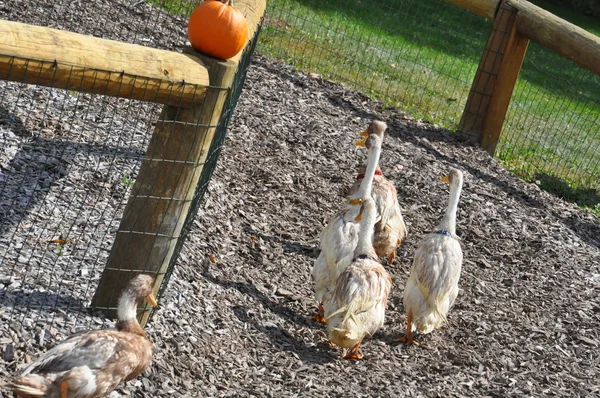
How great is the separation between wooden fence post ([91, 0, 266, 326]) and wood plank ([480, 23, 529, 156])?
5703 millimetres

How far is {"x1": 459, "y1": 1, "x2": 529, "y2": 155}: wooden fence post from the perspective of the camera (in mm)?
9492

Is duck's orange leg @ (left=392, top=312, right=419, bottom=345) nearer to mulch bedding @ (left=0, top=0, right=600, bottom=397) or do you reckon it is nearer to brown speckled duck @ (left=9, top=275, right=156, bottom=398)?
mulch bedding @ (left=0, top=0, right=600, bottom=397)

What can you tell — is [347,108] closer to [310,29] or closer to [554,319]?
[310,29]

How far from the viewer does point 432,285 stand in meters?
5.87

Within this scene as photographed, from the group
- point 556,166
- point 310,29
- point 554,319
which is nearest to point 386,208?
point 554,319

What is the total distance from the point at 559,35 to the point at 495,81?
920 mm

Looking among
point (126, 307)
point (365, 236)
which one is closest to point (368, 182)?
point (365, 236)

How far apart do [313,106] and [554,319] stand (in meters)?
3.89

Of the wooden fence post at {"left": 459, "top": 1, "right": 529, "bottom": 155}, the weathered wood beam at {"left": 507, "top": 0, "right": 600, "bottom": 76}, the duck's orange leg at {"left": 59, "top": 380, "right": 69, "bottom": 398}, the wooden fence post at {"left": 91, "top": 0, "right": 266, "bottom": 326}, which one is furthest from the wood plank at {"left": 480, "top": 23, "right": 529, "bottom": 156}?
the duck's orange leg at {"left": 59, "top": 380, "right": 69, "bottom": 398}

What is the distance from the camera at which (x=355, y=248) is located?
19.5 feet

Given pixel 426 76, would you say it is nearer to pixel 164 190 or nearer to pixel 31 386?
pixel 164 190

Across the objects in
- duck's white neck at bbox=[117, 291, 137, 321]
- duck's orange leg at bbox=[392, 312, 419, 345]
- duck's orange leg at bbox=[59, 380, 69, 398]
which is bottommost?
→ duck's orange leg at bbox=[392, 312, 419, 345]

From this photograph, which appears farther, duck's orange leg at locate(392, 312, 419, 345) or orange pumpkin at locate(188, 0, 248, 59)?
duck's orange leg at locate(392, 312, 419, 345)

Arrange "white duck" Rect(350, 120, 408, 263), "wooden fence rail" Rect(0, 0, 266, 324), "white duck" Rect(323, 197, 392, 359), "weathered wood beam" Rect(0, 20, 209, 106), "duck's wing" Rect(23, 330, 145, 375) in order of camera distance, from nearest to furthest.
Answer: "weathered wood beam" Rect(0, 20, 209, 106), "wooden fence rail" Rect(0, 0, 266, 324), "duck's wing" Rect(23, 330, 145, 375), "white duck" Rect(323, 197, 392, 359), "white duck" Rect(350, 120, 408, 263)
